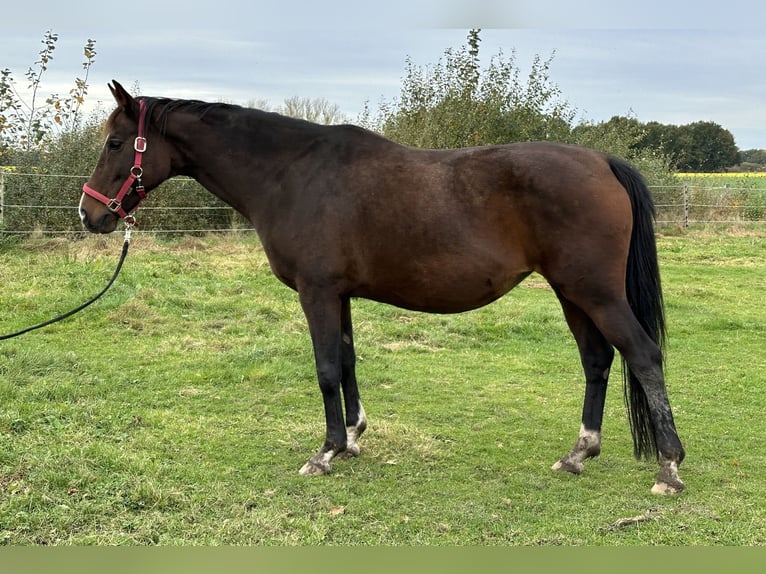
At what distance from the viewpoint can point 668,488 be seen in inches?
148

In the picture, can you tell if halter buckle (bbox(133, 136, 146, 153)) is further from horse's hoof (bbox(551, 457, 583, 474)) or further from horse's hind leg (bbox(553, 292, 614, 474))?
horse's hoof (bbox(551, 457, 583, 474))

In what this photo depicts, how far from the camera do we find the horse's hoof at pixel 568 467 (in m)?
4.13

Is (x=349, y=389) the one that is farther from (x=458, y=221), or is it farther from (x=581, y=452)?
(x=581, y=452)

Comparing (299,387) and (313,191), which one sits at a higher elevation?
(313,191)

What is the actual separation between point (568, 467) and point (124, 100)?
364 cm

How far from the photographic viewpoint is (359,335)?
7.73 metres

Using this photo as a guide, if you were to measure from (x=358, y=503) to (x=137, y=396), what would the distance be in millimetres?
2762

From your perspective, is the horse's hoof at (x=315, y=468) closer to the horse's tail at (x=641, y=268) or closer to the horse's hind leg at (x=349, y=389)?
the horse's hind leg at (x=349, y=389)

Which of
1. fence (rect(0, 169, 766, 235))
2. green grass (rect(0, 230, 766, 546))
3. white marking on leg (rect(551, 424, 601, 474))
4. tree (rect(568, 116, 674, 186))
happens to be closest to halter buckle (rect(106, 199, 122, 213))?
green grass (rect(0, 230, 766, 546))

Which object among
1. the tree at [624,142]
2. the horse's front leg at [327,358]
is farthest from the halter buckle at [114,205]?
the tree at [624,142]

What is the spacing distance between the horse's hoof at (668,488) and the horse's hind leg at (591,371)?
54cm

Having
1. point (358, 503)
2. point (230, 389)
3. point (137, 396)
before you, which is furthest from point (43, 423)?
point (358, 503)

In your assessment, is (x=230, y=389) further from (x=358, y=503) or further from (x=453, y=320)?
(x=453, y=320)

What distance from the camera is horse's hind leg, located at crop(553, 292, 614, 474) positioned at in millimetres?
4285
